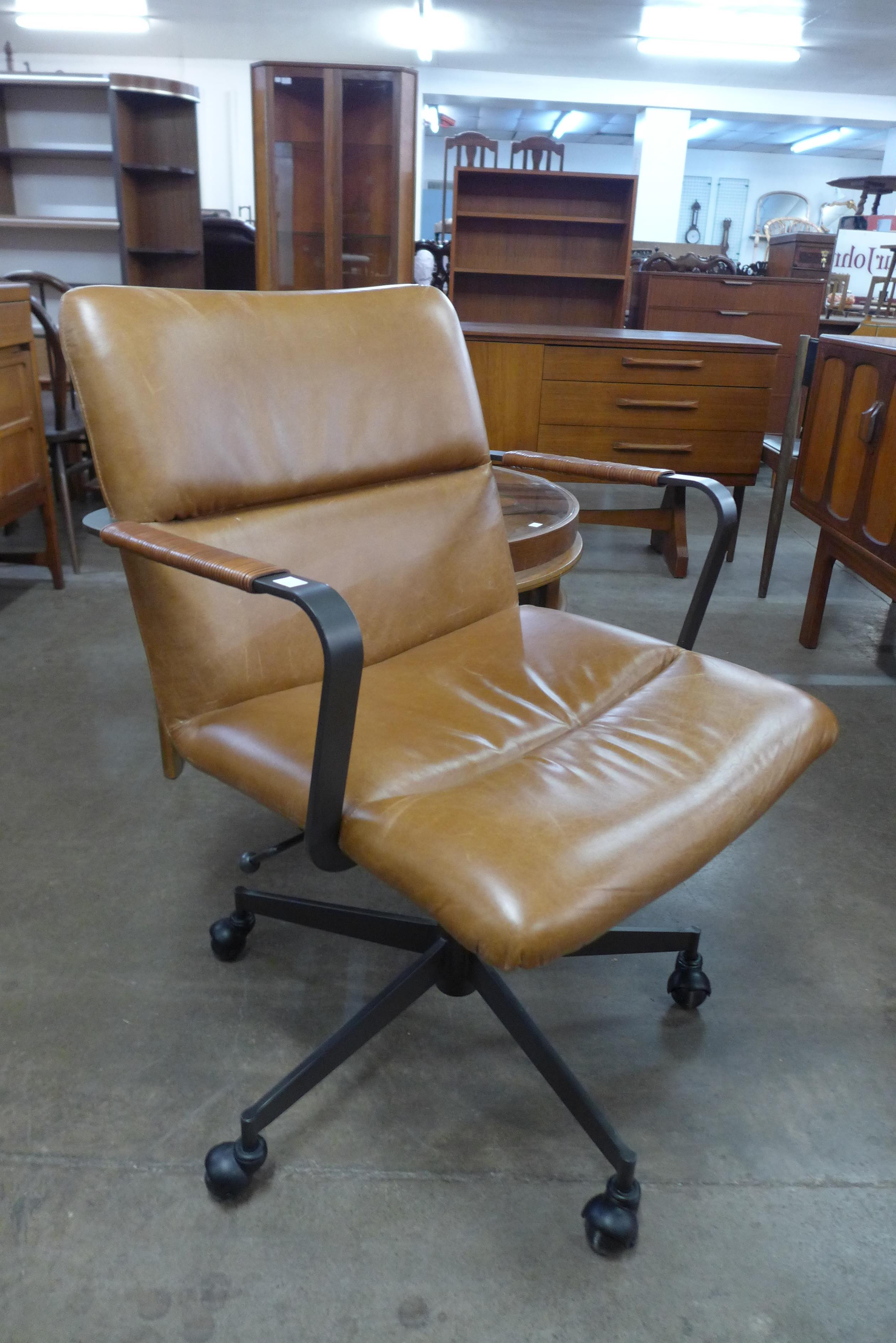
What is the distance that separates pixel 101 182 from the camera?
5020 millimetres

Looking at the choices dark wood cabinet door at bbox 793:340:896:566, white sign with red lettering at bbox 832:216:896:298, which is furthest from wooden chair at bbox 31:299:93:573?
white sign with red lettering at bbox 832:216:896:298

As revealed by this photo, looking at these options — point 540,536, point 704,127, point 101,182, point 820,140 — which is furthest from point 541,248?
point 820,140

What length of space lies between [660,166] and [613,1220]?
1133cm

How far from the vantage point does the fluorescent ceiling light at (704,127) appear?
11.0 metres

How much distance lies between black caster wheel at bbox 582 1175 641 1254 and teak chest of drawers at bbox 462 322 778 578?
2.44 meters

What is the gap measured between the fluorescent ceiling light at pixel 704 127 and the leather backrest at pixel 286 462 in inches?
445

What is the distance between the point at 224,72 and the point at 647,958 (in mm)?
10429

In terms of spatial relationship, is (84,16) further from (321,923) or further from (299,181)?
(321,923)

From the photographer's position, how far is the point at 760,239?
41.1ft

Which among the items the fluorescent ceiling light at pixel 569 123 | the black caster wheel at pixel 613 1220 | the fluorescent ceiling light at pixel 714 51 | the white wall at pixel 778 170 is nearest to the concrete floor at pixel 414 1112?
the black caster wheel at pixel 613 1220

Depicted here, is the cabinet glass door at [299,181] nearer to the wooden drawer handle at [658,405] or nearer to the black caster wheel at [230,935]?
the wooden drawer handle at [658,405]

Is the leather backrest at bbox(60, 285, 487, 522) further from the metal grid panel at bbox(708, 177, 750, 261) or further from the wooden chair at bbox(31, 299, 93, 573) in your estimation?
the metal grid panel at bbox(708, 177, 750, 261)

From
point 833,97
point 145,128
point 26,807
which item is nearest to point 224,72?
point 145,128

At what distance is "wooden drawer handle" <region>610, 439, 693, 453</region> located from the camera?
10.1ft
